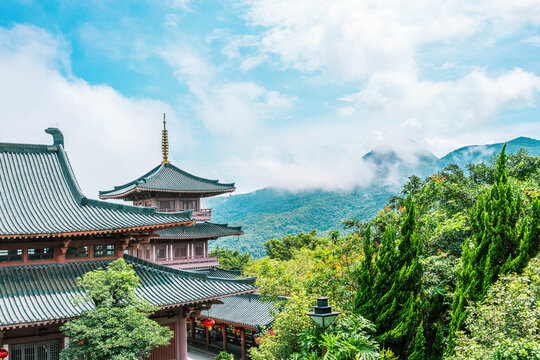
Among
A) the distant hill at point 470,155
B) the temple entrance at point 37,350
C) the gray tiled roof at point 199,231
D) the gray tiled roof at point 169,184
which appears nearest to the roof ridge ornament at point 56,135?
the gray tiled roof at point 169,184

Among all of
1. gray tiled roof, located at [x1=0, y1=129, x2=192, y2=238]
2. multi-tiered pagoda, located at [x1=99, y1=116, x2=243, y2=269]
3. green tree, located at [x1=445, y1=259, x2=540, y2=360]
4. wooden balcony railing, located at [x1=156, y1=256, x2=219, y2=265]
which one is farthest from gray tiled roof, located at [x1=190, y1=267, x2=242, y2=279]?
green tree, located at [x1=445, y1=259, x2=540, y2=360]

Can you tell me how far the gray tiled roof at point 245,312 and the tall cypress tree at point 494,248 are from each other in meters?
13.5

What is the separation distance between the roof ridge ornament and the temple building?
2.82 feet

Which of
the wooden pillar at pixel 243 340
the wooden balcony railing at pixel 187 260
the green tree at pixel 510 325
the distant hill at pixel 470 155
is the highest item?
the distant hill at pixel 470 155

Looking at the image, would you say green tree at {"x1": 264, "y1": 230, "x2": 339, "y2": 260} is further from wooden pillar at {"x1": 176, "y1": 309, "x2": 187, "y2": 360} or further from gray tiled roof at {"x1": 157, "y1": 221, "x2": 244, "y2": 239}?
wooden pillar at {"x1": 176, "y1": 309, "x2": 187, "y2": 360}

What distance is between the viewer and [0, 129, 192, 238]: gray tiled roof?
46.5 feet

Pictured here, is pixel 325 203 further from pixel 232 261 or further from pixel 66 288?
pixel 66 288

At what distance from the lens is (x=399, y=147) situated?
17700 centimetres

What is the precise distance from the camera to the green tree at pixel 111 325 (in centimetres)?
1170

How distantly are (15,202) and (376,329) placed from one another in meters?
12.8

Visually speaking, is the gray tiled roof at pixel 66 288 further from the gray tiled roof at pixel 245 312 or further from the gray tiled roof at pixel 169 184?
the gray tiled roof at pixel 169 184

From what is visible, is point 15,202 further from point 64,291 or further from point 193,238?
point 193,238

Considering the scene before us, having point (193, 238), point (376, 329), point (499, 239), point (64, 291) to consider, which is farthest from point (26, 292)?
point (193, 238)

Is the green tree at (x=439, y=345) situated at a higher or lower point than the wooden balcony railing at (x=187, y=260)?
lower
